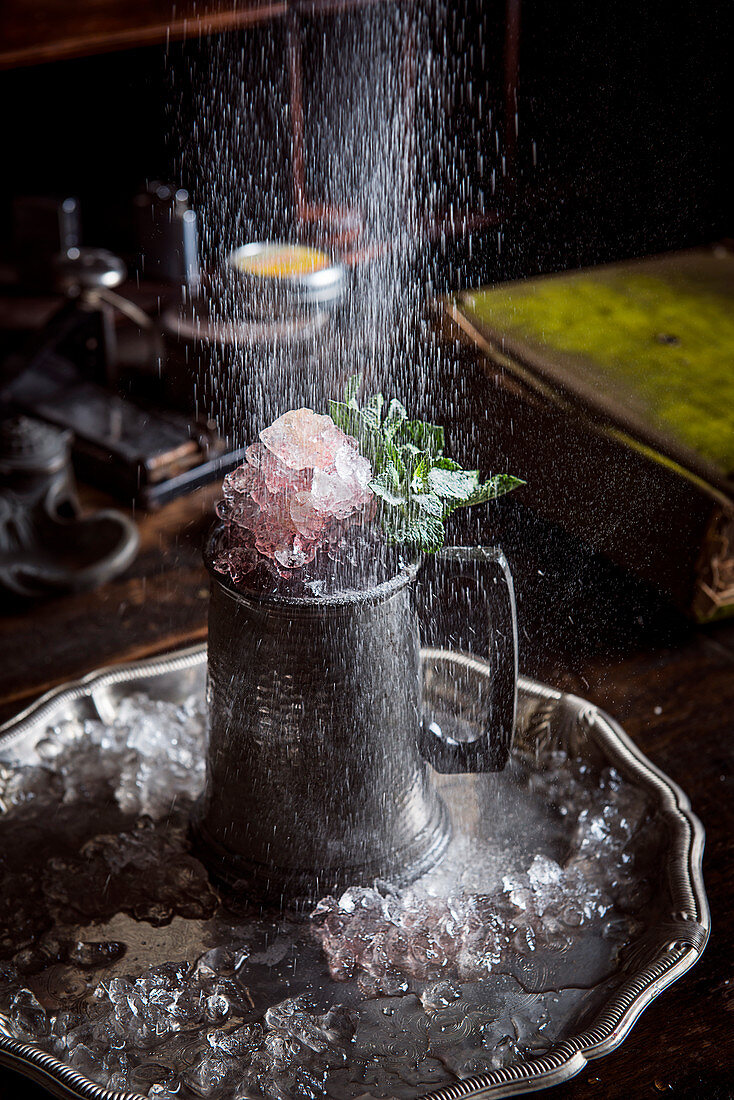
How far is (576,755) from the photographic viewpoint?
0.77m

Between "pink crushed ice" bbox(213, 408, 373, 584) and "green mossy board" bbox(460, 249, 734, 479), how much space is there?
0.41m

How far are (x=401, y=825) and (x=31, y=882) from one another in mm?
245

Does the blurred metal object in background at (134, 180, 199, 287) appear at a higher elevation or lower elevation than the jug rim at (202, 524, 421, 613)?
higher

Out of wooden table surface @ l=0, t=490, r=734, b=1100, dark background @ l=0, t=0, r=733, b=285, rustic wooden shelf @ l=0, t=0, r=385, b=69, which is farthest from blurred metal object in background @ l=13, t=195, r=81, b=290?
wooden table surface @ l=0, t=490, r=734, b=1100

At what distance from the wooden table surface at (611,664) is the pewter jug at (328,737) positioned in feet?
0.56

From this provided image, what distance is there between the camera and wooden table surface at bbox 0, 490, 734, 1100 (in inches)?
22.5

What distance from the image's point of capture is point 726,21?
92 cm

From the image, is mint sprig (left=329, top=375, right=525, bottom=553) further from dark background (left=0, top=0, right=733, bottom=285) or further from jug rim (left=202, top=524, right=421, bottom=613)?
dark background (left=0, top=0, right=733, bottom=285)

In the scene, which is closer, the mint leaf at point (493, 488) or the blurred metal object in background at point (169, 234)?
the mint leaf at point (493, 488)

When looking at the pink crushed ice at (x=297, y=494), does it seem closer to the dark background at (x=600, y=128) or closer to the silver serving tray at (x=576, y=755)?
the silver serving tray at (x=576, y=755)

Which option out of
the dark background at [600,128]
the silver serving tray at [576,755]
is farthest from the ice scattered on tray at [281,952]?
the dark background at [600,128]

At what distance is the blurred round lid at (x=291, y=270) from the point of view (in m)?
1.24

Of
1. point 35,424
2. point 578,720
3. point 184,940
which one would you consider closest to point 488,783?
point 578,720

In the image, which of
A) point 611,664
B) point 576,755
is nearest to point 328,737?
point 576,755
